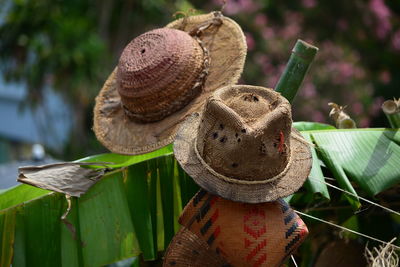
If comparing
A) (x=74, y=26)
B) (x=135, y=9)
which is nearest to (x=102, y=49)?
(x=74, y=26)

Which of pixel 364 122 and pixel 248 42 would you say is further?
pixel 248 42

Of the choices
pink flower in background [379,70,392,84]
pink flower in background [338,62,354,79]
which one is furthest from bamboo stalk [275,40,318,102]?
pink flower in background [338,62,354,79]

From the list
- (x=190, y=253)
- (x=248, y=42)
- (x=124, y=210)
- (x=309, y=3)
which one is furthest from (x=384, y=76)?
(x=190, y=253)

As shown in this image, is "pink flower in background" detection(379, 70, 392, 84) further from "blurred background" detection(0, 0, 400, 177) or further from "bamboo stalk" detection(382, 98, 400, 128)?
"bamboo stalk" detection(382, 98, 400, 128)

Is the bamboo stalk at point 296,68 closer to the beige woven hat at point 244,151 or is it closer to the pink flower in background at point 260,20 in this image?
the beige woven hat at point 244,151

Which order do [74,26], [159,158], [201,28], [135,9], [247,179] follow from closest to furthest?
[247,179], [159,158], [201,28], [74,26], [135,9]

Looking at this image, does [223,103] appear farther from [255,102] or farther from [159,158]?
[159,158]

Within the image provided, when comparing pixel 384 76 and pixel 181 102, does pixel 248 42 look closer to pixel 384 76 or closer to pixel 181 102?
pixel 384 76
